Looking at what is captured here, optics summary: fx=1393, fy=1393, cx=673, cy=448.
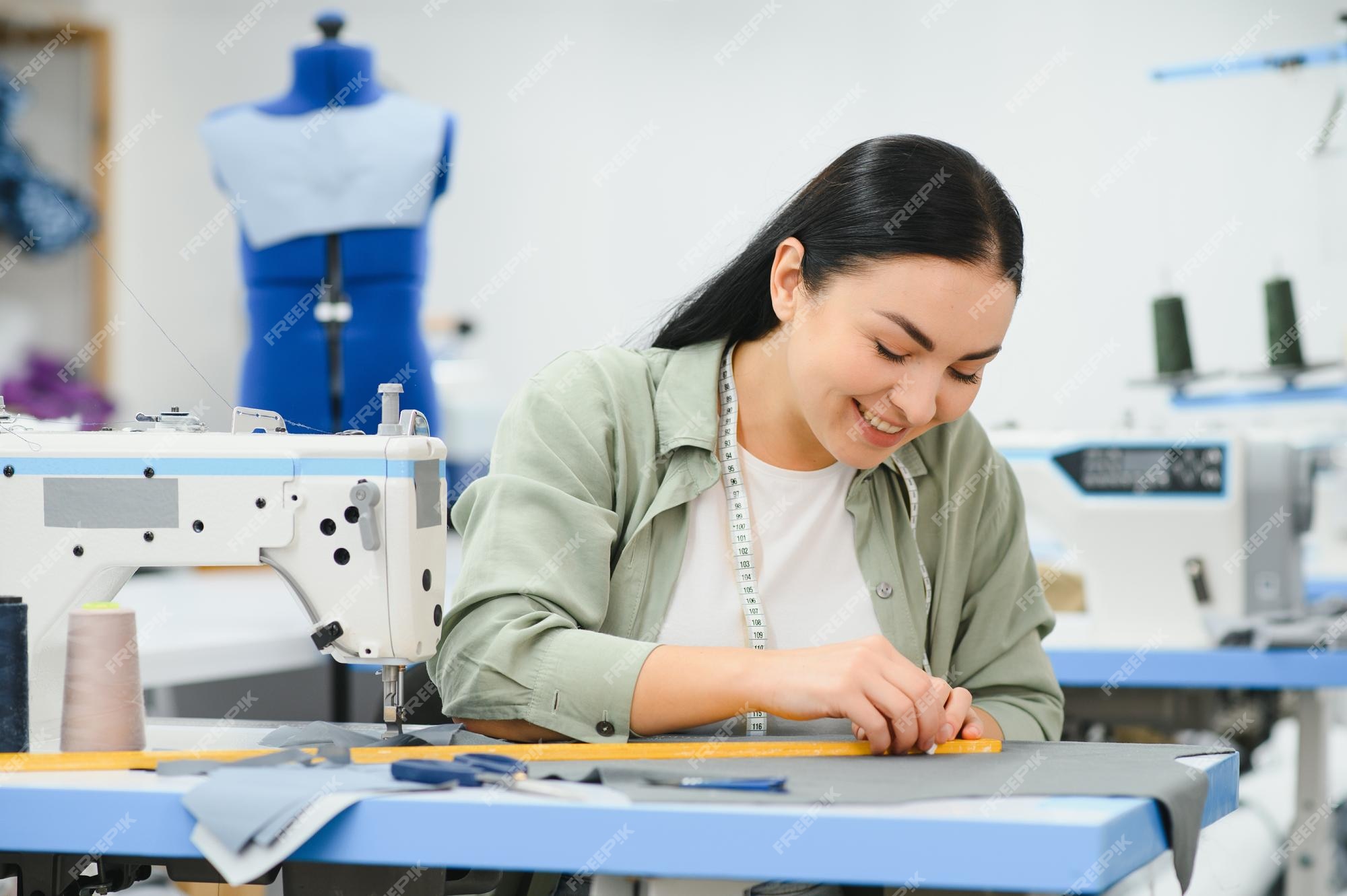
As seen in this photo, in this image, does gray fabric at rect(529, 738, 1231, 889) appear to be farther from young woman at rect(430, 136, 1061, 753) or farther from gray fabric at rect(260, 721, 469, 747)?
gray fabric at rect(260, 721, 469, 747)

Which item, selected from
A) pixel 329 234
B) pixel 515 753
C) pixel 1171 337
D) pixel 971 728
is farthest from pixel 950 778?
pixel 1171 337

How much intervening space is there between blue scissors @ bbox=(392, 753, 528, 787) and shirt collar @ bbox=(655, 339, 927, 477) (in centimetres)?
49

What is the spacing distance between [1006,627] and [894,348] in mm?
412

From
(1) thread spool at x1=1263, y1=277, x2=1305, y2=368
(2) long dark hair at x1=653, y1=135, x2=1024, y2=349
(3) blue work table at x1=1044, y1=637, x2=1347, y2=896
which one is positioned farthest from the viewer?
(1) thread spool at x1=1263, y1=277, x2=1305, y2=368

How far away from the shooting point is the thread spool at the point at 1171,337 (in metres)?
3.43

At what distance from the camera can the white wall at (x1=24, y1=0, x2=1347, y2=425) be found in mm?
4688

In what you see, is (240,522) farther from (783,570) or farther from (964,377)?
(964,377)

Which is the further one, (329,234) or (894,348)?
(329,234)

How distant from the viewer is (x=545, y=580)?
1354 millimetres

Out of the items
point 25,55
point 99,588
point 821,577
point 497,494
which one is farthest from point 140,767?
point 25,55

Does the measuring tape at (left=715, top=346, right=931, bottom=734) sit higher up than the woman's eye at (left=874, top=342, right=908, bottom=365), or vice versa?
the woman's eye at (left=874, top=342, right=908, bottom=365)

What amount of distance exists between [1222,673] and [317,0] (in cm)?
461

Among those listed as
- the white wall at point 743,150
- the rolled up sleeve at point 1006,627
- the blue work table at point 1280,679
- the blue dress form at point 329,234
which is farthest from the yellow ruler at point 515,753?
the white wall at point 743,150

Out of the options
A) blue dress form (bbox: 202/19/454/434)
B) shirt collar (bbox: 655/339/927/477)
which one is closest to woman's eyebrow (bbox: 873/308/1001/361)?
shirt collar (bbox: 655/339/927/477)
